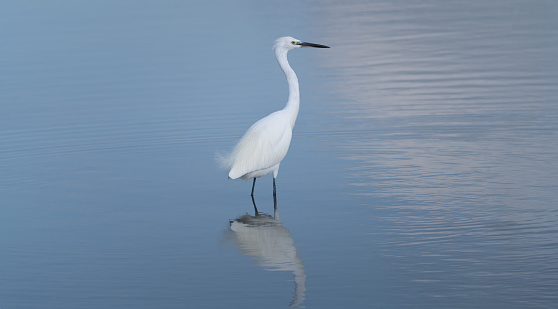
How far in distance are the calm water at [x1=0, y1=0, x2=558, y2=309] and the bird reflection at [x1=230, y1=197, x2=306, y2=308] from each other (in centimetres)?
2

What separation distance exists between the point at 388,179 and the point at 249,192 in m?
1.37

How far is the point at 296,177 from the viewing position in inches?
332

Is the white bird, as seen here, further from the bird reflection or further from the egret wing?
the bird reflection

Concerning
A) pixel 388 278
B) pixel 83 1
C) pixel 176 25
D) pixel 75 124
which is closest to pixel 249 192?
pixel 388 278

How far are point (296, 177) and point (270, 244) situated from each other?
1868mm

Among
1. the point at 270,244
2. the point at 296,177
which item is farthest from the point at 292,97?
the point at 270,244

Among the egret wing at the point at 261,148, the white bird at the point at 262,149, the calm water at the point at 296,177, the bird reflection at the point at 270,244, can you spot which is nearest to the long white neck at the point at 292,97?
the white bird at the point at 262,149

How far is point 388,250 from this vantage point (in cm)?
625

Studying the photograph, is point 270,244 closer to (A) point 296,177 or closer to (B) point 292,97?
(A) point 296,177

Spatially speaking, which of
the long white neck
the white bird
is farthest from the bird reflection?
the long white neck

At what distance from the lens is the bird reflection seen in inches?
232

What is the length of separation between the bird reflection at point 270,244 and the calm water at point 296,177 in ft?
0.07

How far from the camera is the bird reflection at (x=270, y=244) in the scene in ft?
19.3

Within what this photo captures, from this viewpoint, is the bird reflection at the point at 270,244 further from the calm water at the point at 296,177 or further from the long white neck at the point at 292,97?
the long white neck at the point at 292,97
